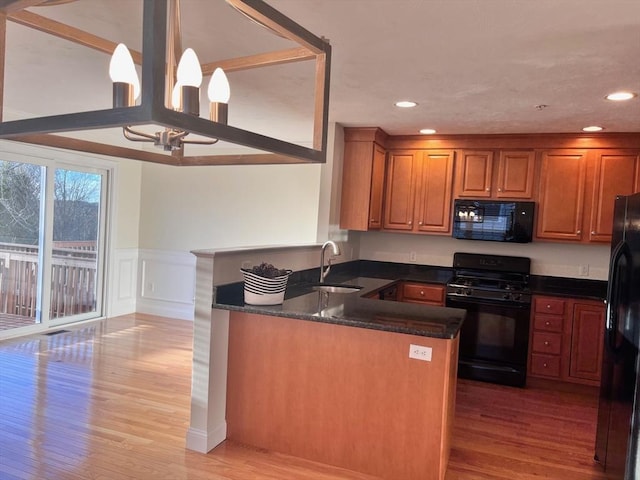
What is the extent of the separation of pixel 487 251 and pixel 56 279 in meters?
4.81

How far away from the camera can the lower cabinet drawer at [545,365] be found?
4.25 m

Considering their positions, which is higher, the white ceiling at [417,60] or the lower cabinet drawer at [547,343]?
the white ceiling at [417,60]

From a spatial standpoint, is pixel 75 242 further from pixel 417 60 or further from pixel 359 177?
pixel 417 60

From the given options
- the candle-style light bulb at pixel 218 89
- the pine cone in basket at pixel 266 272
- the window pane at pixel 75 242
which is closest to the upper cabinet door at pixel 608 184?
the pine cone in basket at pixel 266 272

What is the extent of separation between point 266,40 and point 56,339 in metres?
Result: 3.99

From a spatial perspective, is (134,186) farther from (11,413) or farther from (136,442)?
(136,442)

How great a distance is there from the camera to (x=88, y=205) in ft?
18.9

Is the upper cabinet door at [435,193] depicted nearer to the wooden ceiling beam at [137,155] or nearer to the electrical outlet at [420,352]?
the electrical outlet at [420,352]

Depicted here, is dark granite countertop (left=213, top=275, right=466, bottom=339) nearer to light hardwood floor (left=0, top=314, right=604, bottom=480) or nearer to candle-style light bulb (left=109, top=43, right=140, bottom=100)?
light hardwood floor (left=0, top=314, right=604, bottom=480)

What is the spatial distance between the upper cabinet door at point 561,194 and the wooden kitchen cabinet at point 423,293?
1113mm

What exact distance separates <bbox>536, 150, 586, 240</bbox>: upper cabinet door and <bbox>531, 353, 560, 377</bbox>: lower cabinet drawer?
3.68 feet

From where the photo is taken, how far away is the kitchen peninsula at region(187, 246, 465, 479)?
8.05 ft

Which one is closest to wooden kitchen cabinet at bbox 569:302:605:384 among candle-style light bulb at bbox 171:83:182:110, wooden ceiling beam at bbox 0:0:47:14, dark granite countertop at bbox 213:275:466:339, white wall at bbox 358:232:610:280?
white wall at bbox 358:232:610:280

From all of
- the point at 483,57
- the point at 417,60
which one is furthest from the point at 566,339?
the point at 417,60
